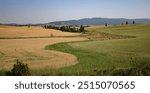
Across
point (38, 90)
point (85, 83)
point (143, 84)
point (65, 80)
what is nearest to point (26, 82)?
point (38, 90)

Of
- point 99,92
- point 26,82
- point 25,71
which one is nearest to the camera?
point 99,92

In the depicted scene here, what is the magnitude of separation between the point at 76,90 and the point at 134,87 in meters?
1.94

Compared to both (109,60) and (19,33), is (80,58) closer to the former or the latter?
(109,60)

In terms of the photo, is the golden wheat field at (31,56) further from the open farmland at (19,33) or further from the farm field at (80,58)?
the open farmland at (19,33)

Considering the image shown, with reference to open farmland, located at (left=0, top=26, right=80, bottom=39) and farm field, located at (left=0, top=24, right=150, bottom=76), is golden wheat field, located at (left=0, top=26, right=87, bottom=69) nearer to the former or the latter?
farm field, located at (left=0, top=24, right=150, bottom=76)

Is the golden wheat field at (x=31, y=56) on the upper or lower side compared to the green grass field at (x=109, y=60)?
lower

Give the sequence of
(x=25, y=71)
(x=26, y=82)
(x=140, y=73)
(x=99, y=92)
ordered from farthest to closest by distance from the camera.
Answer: (x=25, y=71)
(x=140, y=73)
(x=26, y=82)
(x=99, y=92)

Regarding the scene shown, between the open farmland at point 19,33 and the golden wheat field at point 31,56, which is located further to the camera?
the open farmland at point 19,33

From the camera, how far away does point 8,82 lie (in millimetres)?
9008

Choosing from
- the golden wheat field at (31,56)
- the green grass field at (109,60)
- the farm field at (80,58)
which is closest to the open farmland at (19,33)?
the golden wheat field at (31,56)

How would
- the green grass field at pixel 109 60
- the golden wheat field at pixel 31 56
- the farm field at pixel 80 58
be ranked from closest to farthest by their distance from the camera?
the green grass field at pixel 109 60, the farm field at pixel 80 58, the golden wheat field at pixel 31 56

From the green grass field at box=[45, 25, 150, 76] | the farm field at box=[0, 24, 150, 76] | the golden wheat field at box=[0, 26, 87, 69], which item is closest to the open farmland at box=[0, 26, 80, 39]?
the golden wheat field at box=[0, 26, 87, 69]

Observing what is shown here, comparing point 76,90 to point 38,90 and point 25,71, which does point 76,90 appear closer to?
point 38,90

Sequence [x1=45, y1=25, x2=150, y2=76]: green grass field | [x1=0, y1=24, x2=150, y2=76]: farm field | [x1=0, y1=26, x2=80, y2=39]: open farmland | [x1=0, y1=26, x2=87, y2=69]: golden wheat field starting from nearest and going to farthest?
[x1=45, y1=25, x2=150, y2=76]: green grass field, [x1=0, y1=24, x2=150, y2=76]: farm field, [x1=0, y1=26, x2=87, y2=69]: golden wheat field, [x1=0, y1=26, x2=80, y2=39]: open farmland
